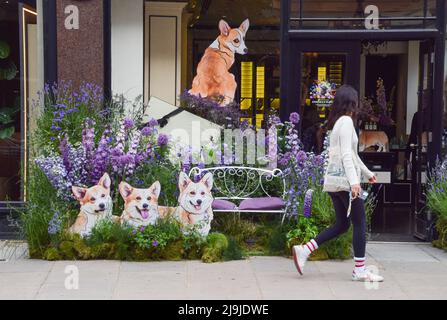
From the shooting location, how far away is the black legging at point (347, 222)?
646 centimetres

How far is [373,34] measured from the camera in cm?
843

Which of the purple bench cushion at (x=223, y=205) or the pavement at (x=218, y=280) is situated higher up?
the purple bench cushion at (x=223, y=205)

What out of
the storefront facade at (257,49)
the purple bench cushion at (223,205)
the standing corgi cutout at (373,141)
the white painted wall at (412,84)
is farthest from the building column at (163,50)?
the white painted wall at (412,84)

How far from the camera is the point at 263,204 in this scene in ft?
25.3

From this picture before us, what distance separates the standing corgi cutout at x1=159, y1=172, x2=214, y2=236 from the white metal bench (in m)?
0.52

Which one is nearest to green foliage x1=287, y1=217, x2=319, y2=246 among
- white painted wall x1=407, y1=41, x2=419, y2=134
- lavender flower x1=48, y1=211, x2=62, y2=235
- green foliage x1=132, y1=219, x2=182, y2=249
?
green foliage x1=132, y1=219, x2=182, y2=249

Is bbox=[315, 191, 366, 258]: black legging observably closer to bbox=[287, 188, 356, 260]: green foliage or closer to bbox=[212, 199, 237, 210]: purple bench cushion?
bbox=[287, 188, 356, 260]: green foliage

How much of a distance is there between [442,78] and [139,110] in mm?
3643

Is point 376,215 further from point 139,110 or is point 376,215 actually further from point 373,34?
point 139,110

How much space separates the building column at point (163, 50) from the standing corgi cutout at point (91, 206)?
1.93m

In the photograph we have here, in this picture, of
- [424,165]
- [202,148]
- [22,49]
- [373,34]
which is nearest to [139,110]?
[202,148]

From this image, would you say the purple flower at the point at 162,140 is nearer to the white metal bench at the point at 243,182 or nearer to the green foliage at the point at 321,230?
the white metal bench at the point at 243,182

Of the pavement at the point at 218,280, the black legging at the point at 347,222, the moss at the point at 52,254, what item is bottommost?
the pavement at the point at 218,280

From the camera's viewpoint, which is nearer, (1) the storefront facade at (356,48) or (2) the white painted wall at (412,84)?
(1) the storefront facade at (356,48)
